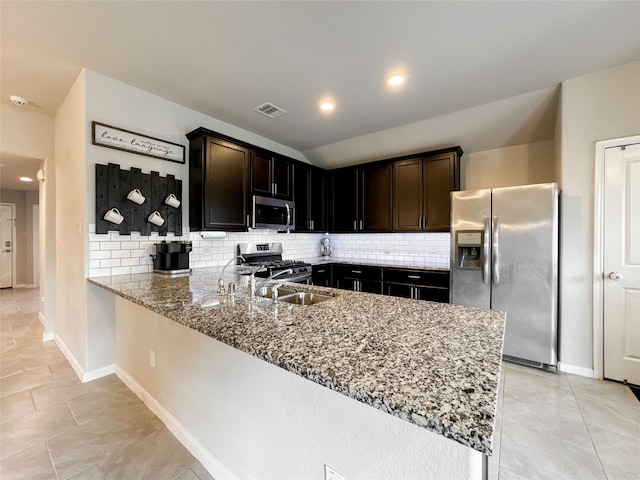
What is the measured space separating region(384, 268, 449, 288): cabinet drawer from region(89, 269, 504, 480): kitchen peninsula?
2020 millimetres

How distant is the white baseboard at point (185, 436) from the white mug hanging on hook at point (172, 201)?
5.16 ft

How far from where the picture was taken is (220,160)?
3006mm

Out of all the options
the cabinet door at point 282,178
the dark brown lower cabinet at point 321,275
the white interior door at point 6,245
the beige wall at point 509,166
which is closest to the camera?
the beige wall at point 509,166

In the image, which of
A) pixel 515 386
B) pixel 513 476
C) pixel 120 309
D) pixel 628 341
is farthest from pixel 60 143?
pixel 628 341

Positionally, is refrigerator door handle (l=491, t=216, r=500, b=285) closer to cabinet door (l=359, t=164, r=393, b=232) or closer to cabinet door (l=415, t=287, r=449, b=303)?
cabinet door (l=415, t=287, r=449, b=303)

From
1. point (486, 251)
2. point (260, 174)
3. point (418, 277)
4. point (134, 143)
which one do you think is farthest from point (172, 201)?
point (486, 251)

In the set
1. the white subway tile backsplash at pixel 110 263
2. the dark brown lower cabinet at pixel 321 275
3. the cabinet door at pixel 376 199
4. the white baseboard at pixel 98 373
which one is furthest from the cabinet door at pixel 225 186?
the cabinet door at pixel 376 199

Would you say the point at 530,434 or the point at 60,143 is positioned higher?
the point at 60,143

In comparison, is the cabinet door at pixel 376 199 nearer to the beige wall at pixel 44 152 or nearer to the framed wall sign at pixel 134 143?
the framed wall sign at pixel 134 143

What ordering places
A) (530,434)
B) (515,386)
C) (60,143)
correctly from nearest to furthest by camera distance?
(530,434) → (515,386) → (60,143)

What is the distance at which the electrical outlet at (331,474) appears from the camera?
0.92 m

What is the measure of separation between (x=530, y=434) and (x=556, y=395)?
0.66 m

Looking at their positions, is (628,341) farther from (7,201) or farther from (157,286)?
(7,201)

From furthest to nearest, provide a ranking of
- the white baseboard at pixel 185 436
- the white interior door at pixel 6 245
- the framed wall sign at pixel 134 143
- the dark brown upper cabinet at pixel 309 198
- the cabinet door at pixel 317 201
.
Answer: the white interior door at pixel 6 245 < the cabinet door at pixel 317 201 < the dark brown upper cabinet at pixel 309 198 < the framed wall sign at pixel 134 143 < the white baseboard at pixel 185 436
